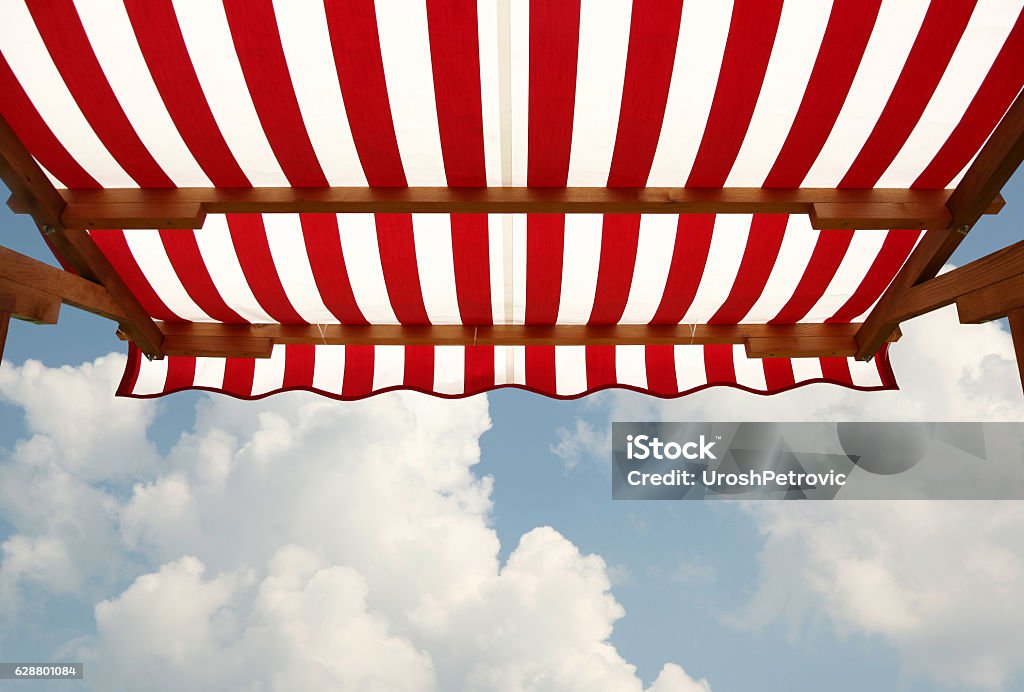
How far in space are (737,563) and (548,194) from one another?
32083 millimetres

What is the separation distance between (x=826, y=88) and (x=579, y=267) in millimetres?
1387

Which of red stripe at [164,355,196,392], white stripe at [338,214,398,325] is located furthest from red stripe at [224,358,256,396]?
white stripe at [338,214,398,325]

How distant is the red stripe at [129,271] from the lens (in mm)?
3293

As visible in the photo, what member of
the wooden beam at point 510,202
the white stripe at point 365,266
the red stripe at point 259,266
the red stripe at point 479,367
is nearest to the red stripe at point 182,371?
the red stripe at point 259,266

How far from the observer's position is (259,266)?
349 cm

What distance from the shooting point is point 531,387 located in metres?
4.09

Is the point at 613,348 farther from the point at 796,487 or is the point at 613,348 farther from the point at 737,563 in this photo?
the point at 737,563

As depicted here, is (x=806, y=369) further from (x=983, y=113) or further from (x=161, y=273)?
(x=161, y=273)

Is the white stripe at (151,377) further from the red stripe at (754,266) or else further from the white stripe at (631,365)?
the red stripe at (754,266)

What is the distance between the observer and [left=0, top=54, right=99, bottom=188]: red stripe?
2438mm

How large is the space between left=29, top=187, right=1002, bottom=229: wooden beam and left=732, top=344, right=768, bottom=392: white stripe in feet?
4.62

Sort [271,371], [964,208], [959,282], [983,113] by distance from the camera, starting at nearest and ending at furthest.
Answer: [983,113], [964,208], [959,282], [271,371]

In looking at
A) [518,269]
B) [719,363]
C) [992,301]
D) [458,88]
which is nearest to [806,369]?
[719,363]

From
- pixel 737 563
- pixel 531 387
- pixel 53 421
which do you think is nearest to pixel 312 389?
pixel 531 387
